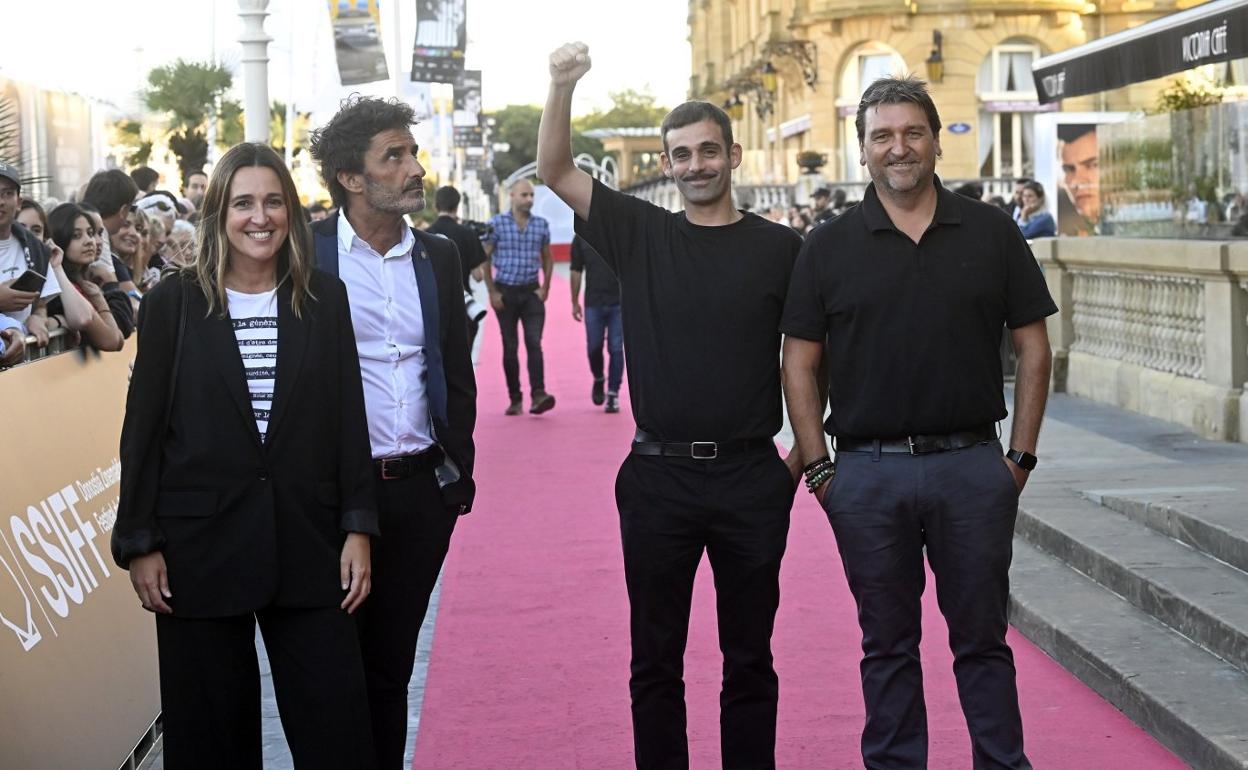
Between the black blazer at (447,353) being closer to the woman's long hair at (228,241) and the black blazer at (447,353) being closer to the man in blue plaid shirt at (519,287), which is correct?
the woman's long hair at (228,241)

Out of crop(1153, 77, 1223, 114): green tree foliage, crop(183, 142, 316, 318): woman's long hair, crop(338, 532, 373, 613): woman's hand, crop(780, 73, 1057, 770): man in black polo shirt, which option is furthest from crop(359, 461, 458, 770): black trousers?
crop(1153, 77, 1223, 114): green tree foliage

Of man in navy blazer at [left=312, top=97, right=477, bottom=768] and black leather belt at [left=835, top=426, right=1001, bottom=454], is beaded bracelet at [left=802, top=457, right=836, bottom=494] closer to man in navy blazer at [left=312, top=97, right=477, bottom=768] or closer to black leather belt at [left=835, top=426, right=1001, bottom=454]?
black leather belt at [left=835, top=426, right=1001, bottom=454]

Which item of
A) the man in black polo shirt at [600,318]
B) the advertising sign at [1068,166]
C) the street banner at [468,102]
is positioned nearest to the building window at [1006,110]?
the street banner at [468,102]

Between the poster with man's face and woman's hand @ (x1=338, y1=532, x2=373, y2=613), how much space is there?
688 inches

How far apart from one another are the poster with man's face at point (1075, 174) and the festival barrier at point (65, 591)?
16.3 meters

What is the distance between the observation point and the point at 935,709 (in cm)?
668

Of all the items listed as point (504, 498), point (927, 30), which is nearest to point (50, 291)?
point (504, 498)

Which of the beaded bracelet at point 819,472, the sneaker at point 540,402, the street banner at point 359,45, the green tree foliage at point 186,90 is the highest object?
the green tree foliage at point 186,90

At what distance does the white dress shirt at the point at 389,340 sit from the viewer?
195 inches

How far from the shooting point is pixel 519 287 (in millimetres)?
16531

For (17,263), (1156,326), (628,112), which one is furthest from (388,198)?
(628,112)

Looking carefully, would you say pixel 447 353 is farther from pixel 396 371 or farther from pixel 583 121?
pixel 583 121

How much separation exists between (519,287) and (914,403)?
11.6 metres

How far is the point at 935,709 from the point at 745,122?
70282 millimetres
